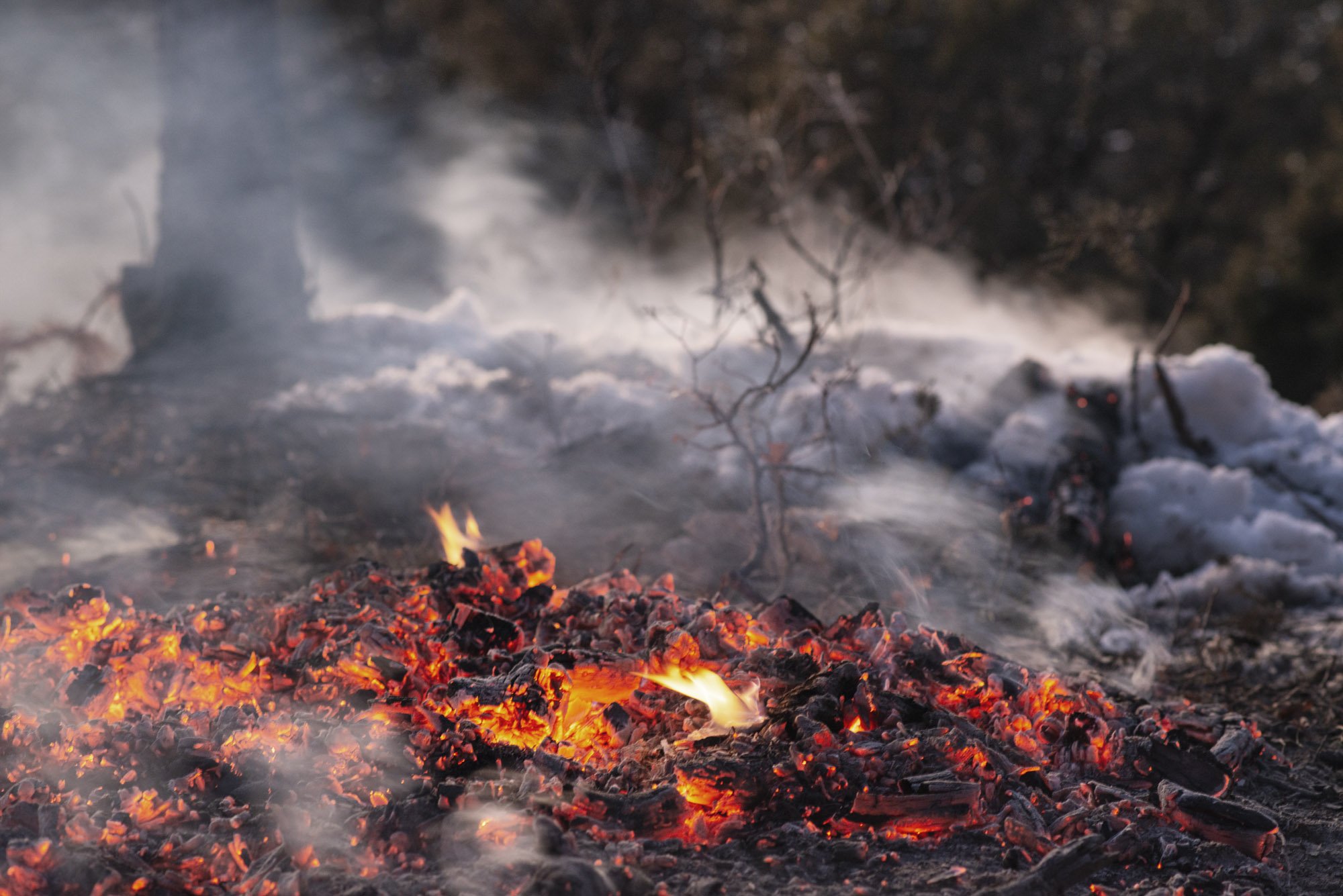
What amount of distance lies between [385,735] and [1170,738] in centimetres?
233

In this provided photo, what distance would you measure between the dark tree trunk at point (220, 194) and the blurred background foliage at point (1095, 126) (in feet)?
20.5

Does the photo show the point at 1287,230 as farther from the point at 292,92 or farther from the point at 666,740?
the point at 292,92

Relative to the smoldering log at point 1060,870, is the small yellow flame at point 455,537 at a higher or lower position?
higher

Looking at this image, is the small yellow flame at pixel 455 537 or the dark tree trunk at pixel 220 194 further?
the dark tree trunk at pixel 220 194

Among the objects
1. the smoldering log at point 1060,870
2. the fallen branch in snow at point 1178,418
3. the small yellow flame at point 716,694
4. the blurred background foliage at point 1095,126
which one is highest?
the blurred background foliage at point 1095,126

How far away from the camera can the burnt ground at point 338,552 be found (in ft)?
7.84

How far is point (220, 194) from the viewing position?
6.68 metres

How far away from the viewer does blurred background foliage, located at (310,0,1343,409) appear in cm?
1287

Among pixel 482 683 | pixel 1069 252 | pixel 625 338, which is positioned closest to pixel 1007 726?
pixel 482 683

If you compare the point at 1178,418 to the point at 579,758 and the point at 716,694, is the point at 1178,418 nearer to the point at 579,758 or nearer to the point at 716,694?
the point at 716,694

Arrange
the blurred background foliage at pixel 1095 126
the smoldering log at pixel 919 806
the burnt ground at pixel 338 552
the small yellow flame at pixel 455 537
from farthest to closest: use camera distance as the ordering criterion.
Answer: the blurred background foliage at pixel 1095 126, the small yellow flame at pixel 455 537, the smoldering log at pixel 919 806, the burnt ground at pixel 338 552

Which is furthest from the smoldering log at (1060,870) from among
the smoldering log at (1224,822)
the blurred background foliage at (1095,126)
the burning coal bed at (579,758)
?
the blurred background foliage at (1095,126)

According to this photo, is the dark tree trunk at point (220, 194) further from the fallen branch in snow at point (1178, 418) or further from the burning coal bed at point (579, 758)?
the fallen branch in snow at point (1178, 418)

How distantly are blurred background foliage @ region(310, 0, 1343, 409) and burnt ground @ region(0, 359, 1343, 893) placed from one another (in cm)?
796
